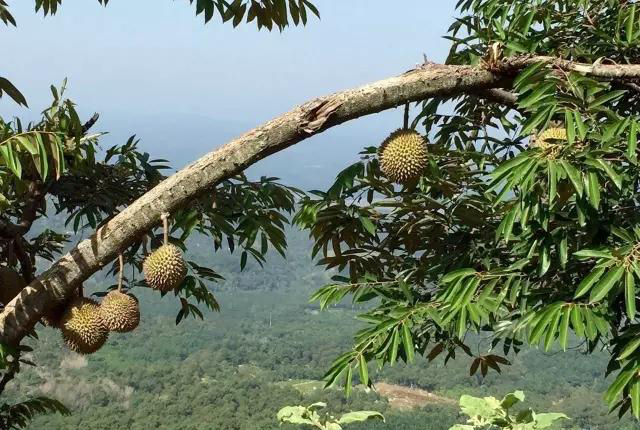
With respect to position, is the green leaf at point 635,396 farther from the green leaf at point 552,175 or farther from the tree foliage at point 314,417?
the tree foliage at point 314,417

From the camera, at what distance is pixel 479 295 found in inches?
93.8

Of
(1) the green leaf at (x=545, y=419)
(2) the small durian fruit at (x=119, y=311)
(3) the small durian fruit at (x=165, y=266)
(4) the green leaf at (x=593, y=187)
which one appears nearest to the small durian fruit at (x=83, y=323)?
(2) the small durian fruit at (x=119, y=311)

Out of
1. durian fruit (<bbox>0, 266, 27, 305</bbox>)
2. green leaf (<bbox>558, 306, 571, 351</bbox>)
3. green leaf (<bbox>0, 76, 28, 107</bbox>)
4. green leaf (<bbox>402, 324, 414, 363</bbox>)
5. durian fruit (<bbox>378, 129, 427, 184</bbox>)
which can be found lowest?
green leaf (<bbox>402, 324, 414, 363</bbox>)

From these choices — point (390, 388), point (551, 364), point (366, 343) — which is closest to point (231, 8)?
point (366, 343)

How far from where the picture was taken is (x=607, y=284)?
1884 mm

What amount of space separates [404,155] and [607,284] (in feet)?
2.77

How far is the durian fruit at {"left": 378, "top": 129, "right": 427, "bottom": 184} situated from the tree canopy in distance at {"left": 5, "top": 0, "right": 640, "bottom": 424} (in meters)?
0.06

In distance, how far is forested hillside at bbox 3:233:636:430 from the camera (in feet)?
153

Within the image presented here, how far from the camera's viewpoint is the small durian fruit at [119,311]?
2.36 metres

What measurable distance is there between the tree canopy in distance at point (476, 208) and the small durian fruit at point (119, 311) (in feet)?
0.46

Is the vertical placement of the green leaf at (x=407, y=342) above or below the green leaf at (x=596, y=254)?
below

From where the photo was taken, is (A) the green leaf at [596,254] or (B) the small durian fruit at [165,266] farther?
(B) the small durian fruit at [165,266]

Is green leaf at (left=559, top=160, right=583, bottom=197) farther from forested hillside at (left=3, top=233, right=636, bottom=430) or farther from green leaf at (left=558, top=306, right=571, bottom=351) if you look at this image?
forested hillside at (left=3, top=233, right=636, bottom=430)

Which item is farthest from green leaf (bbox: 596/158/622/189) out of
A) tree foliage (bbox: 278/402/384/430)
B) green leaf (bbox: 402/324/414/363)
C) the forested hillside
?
the forested hillside
